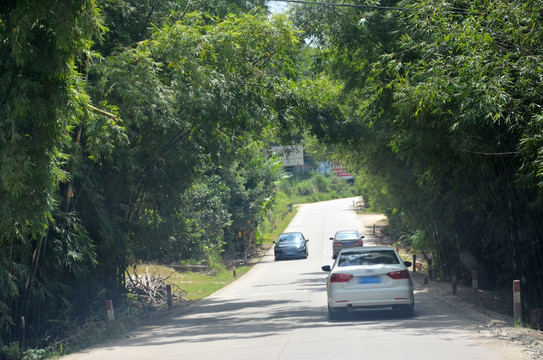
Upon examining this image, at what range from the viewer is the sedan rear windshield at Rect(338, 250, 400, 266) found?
13398 mm

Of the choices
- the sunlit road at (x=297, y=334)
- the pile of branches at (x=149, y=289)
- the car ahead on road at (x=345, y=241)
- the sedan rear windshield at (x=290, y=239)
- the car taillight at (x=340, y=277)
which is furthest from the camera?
the sedan rear windshield at (x=290, y=239)

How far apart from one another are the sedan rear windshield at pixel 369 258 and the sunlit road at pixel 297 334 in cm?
123

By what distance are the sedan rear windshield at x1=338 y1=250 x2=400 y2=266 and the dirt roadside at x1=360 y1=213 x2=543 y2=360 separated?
6.90 feet

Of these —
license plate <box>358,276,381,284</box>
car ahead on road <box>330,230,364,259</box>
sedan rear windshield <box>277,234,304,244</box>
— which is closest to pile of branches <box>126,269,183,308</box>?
license plate <box>358,276,381,284</box>

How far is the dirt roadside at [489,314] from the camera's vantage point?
32.5 ft

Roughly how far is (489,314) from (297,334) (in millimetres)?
4817

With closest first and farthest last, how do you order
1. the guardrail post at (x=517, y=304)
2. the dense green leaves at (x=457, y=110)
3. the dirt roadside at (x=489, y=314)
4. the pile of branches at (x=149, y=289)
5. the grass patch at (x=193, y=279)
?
the dirt roadside at (x=489, y=314) → the dense green leaves at (x=457, y=110) → the guardrail post at (x=517, y=304) → the pile of branches at (x=149, y=289) → the grass patch at (x=193, y=279)

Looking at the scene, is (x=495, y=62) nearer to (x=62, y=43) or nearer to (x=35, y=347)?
(x=62, y=43)

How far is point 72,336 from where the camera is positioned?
1288cm

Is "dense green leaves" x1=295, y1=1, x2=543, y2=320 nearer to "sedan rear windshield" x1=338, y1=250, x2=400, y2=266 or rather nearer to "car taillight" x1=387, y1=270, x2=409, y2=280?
"sedan rear windshield" x1=338, y1=250, x2=400, y2=266

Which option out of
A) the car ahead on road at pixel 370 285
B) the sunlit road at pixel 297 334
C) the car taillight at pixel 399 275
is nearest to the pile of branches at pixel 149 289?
the sunlit road at pixel 297 334


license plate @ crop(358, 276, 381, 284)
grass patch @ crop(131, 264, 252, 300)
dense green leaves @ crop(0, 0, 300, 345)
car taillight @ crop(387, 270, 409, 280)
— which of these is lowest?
grass patch @ crop(131, 264, 252, 300)

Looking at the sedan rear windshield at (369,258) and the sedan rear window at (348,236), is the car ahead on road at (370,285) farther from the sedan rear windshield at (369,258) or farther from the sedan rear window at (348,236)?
the sedan rear window at (348,236)

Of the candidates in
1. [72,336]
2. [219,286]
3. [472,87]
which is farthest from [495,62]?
[219,286]
